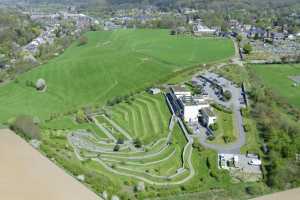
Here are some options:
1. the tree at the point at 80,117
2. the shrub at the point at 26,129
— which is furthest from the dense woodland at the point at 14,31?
the shrub at the point at 26,129

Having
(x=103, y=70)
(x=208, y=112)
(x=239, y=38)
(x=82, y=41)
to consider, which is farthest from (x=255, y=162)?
(x=82, y=41)

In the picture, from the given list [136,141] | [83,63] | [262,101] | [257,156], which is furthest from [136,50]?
[257,156]

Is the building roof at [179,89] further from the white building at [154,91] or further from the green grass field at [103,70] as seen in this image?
the green grass field at [103,70]

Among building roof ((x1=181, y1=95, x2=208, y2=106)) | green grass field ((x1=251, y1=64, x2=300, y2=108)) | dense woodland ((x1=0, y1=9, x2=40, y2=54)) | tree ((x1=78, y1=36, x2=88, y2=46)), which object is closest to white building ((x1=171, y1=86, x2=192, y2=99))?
building roof ((x1=181, y1=95, x2=208, y2=106))

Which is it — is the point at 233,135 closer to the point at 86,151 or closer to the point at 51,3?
the point at 86,151

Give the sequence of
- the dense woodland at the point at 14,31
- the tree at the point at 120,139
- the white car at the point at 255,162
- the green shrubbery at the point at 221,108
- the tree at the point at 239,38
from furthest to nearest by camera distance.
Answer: the dense woodland at the point at 14,31
the tree at the point at 239,38
the green shrubbery at the point at 221,108
the tree at the point at 120,139
the white car at the point at 255,162

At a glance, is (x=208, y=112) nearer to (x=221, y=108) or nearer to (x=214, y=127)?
(x=214, y=127)
